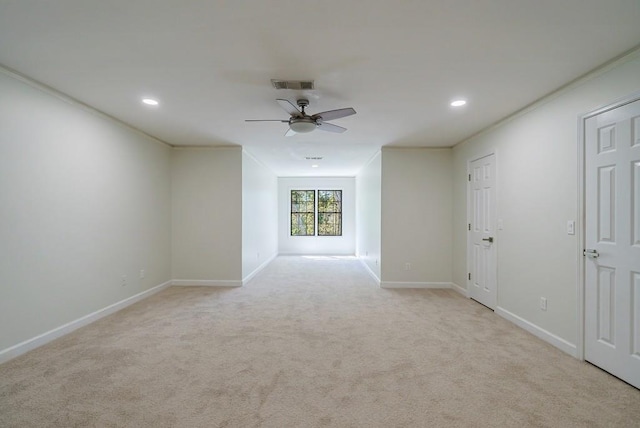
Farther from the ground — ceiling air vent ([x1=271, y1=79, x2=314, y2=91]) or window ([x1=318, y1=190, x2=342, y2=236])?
ceiling air vent ([x1=271, y1=79, x2=314, y2=91])

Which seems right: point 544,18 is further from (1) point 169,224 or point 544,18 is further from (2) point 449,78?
(1) point 169,224

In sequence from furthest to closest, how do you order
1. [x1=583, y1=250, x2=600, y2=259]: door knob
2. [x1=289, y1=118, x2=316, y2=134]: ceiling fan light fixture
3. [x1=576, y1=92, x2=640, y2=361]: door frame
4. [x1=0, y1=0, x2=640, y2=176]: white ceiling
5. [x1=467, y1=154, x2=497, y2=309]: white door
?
[x1=467, y1=154, x2=497, y2=309]: white door → [x1=289, y1=118, x2=316, y2=134]: ceiling fan light fixture → [x1=576, y1=92, x2=640, y2=361]: door frame → [x1=583, y1=250, x2=600, y2=259]: door knob → [x1=0, y1=0, x2=640, y2=176]: white ceiling

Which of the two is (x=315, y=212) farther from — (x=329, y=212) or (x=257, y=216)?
(x=257, y=216)

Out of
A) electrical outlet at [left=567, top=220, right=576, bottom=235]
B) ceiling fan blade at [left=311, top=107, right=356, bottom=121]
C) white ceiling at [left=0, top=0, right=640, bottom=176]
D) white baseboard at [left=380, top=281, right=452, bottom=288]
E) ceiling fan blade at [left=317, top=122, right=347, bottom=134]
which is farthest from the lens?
white baseboard at [left=380, top=281, right=452, bottom=288]

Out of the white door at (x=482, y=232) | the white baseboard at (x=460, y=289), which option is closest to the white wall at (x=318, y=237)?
the white baseboard at (x=460, y=289)

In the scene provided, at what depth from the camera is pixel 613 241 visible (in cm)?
238

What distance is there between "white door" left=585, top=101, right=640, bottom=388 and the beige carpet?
25 cm

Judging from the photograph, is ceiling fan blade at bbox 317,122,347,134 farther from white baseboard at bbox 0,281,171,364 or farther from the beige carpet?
white baseboard at bbox 0,281,171,364

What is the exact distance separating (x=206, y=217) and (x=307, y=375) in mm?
3739

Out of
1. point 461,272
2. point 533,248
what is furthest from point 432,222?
point 533,248

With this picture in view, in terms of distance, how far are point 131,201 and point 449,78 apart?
4.32m

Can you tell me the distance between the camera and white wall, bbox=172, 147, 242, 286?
5.31 metres

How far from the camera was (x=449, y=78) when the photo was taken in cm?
266

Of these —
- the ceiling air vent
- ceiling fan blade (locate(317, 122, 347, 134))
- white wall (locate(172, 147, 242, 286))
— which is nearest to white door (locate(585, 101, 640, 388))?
ceiling fan blade (locate(317, 122, 347, 134))
